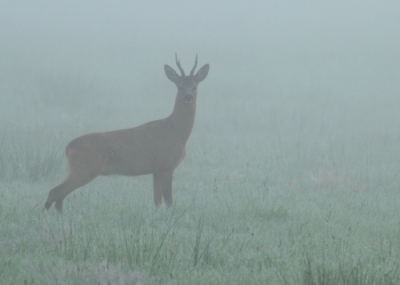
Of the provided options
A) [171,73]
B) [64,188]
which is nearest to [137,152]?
[64,188]

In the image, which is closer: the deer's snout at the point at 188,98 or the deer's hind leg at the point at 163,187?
the deer's hind leg at the point at 163,187

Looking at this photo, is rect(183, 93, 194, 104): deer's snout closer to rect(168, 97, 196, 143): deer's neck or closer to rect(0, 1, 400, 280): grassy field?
rect(168, 97, 196, 143): deer's neck

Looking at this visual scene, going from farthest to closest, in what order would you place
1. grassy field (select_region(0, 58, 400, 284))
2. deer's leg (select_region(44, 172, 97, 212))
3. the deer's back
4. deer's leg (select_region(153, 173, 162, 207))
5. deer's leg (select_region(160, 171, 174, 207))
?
deer's leg (select_region(153, 173, 162, 207))
deer's leg (select_region(160, 171, 174, 207))
the deer's back
deer's leg (select_region(44, 172, 97, 212))
grassy field (select_region(0, 58, 400, 284))

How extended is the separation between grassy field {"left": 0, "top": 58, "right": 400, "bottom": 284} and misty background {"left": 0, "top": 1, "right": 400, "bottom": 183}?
12cm

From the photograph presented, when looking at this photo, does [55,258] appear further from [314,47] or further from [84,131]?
[314,47]

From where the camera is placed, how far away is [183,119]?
8.40 metres

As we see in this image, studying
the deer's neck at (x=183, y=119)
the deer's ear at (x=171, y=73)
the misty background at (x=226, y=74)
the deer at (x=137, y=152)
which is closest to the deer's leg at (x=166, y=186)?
the deer at (x=137, y=152)

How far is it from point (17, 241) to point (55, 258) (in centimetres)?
70

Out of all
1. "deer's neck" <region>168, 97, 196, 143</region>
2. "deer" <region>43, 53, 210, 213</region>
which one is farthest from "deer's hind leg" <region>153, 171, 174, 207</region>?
"deer's neck" <region>168, 97, 196, 143</region>

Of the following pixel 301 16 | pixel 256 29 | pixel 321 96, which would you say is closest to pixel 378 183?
pixel 321 96

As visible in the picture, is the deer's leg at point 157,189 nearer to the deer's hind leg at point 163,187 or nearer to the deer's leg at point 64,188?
the deer's hind leg at point 163,187

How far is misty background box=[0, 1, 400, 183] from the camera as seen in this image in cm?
1497

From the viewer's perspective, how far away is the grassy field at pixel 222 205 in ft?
15.9

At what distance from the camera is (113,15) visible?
42.0 metres
